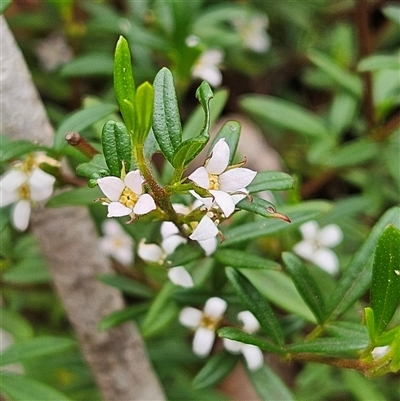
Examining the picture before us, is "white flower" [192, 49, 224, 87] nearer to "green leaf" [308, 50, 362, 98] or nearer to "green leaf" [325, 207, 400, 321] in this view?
"green leaf" [308, 50, 362, 98]

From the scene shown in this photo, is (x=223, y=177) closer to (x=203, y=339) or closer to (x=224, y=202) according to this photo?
(x=224, y=202)

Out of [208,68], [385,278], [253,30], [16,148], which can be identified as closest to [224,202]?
[385,278]

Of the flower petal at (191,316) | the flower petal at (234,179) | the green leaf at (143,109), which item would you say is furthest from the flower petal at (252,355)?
the green leaf at (143,109)

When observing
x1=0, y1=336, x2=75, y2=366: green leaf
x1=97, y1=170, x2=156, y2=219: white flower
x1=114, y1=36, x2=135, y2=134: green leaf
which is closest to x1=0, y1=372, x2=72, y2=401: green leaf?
x1=0, y1=336, x2=75, y2=366: green leaf

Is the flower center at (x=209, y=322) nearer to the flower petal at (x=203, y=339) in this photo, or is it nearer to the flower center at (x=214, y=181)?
the flower petal at (x=203, y=339)

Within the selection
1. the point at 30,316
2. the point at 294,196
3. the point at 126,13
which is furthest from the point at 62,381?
the point at 126,13
